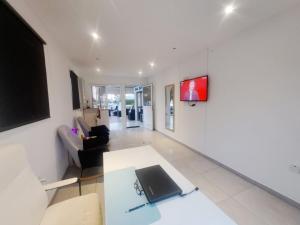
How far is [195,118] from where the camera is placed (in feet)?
11.3

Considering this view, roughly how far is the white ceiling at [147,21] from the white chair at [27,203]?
5.80 feet

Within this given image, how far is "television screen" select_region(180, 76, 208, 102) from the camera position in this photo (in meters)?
2.98

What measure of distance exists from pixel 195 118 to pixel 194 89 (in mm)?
748

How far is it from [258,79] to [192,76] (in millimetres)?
1569

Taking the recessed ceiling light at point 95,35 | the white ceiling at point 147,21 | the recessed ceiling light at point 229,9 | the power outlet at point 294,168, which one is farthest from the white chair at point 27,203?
the recessed ceiling light at point 229,9

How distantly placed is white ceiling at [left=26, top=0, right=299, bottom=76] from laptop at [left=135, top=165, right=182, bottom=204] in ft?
6.20

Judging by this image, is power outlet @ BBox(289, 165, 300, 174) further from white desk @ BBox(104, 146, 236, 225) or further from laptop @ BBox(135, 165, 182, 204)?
laptop @ BBox(135, 165, 182, 204)

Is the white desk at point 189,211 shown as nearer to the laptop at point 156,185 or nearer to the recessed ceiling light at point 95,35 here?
the laptop at point 156,185

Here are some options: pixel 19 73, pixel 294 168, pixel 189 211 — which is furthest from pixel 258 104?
pixel 19 73

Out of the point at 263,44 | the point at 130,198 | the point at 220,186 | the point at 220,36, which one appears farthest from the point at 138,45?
the point at 220,186

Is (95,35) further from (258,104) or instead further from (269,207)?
(269,207)

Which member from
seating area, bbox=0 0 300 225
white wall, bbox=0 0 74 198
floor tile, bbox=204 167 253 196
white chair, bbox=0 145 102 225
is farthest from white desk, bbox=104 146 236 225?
floor tile, bbox=204 167 253 196

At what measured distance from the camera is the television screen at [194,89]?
117 inches

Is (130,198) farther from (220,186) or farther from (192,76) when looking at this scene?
(192,76)
